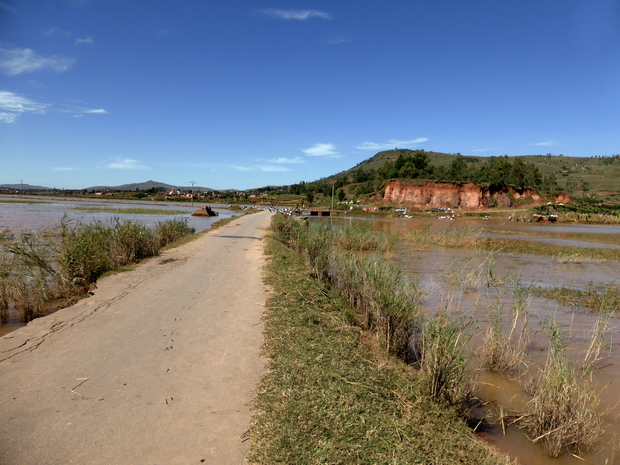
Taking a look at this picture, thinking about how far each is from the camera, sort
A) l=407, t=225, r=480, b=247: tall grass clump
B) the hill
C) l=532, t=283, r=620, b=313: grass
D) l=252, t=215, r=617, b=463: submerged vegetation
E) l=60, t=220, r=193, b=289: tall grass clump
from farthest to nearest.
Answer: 1. the hill
2. l=407, t=225, r=480, b=247: tall grass clump
3. l=532, t=283, r=620, b=313: grass
4. l=60, t=220, r=193, b=289: tall grass clump
5. l=252, t=215, r=617, b=463: submerged vegetation

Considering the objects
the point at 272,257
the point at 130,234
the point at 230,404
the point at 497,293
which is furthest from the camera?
the point at 272,257

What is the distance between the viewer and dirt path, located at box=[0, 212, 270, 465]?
3.15m

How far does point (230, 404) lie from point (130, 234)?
935 cm

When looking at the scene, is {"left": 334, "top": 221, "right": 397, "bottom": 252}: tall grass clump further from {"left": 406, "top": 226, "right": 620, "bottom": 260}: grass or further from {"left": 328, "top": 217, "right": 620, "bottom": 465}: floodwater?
{"left": 406, "top": 226, "right": 620, "bottom": 260}: grass

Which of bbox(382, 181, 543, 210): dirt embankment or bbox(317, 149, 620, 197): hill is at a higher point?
bbox(317, 149, 620, 197): hill

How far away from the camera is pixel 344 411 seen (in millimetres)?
3754

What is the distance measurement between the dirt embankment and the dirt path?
6854 centimetres

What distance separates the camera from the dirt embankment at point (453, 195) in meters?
71.6

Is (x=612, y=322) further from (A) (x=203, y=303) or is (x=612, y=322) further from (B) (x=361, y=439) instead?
(A) (x=203, y=303)

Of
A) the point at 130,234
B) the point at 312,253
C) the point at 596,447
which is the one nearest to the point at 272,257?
the point at 312,253

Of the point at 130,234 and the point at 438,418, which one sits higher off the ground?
the point at 130,234

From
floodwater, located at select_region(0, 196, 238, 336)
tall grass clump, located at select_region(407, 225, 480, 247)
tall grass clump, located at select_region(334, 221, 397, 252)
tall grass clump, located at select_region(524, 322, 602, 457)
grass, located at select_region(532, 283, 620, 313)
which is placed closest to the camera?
tall grass clump, located at select_region(524, 322, 602, 457)

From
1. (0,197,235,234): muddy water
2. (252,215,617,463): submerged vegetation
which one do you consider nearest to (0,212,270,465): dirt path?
(252,215,617,463): submerged vegetation

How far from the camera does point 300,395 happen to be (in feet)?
13.1
